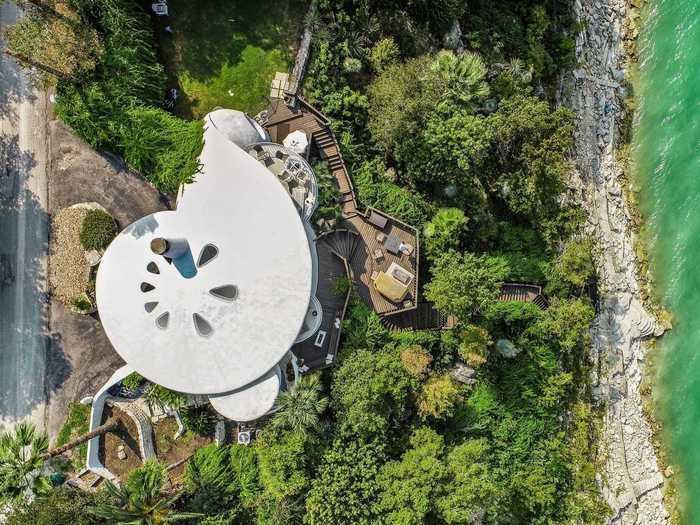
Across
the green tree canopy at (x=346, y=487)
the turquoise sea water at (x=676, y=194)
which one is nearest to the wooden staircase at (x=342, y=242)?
the green tree canopy at (x=346, y=487)

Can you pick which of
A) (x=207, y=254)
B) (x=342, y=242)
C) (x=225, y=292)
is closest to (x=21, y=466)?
(x=225, y=292)

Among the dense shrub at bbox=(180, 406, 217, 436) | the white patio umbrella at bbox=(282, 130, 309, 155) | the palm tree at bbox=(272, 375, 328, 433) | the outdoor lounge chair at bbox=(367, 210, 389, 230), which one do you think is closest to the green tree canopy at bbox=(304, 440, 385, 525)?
the palm tree at bbox=(272, 375, 328, 433)

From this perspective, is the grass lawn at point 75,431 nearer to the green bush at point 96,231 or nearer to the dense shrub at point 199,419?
the dense shrub at point 199,419

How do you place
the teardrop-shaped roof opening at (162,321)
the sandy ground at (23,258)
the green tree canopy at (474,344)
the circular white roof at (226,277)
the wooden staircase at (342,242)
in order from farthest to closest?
1. the green tree canopy at (474,344)
2. the wooden staircase at (342,242)
3. the sandy ground at (23,258)
4. the teardrop-shaped roof opening at (162,321)
5. the circular white roof at (226,277)

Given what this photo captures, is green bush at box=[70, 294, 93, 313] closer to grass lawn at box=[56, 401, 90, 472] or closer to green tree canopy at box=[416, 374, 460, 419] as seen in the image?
grass lawn at box=[56, 401, 90, 472]

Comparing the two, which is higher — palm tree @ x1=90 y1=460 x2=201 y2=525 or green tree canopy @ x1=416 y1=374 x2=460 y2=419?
green tree canopy @ x1=416 y1=374 x2=460 y2=419

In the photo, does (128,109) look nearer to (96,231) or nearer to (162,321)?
(96,231)

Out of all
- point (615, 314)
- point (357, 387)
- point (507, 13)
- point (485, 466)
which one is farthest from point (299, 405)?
point (507, 13)
